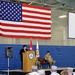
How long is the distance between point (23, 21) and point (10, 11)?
2.79 ft

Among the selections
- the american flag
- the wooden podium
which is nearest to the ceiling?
the american flag

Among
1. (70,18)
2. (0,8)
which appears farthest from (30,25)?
(70,18)

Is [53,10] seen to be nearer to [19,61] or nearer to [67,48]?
[67,48]

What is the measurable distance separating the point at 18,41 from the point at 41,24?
1.89m

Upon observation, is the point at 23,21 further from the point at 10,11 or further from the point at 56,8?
the point at 56,8

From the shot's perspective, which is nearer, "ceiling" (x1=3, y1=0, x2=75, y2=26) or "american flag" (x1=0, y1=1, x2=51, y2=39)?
"american flag" (x1=0, y1=1, x2=51, y2=39)

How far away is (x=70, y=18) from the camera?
1253 cm

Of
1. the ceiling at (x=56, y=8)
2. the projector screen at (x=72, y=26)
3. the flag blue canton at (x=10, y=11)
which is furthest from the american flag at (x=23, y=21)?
the ceiling at (x=56, y=8)

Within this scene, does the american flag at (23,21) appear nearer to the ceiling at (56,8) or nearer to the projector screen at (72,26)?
the projector screen at (72,26)

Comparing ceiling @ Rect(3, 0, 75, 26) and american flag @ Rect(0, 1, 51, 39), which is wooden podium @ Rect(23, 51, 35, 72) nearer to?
american flag @ Rect(0, 1, 51, 39)

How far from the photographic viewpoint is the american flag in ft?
31.9

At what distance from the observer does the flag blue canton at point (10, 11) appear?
962 cm

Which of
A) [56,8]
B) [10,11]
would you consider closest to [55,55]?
[56,8]

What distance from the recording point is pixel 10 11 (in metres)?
9.91
